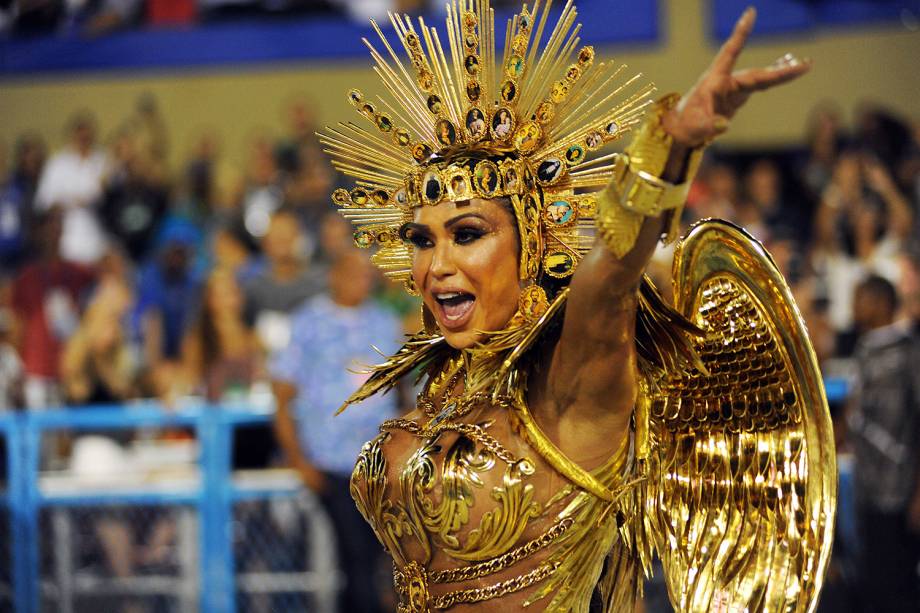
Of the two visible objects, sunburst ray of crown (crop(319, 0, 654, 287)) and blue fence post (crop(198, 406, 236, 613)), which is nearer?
sunburst ray of crown (crop(319, 0, 654, 287))

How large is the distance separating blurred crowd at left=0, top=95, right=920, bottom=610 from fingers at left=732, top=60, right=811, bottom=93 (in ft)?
13.6

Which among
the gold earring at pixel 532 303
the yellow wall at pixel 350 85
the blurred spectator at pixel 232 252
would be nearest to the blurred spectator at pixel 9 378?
the blurred spectator at pixel 232 252

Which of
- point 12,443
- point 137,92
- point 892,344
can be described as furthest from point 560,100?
point 137,92

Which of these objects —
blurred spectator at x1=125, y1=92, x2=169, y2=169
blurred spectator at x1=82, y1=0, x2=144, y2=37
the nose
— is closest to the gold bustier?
the nose

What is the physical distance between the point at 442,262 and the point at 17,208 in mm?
8941

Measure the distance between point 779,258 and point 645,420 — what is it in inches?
185

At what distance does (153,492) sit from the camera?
6.58 m

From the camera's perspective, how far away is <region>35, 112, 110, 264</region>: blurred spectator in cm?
1048

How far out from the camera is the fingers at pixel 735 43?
2221mm

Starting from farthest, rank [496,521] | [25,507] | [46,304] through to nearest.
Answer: [46,304] < [25,507] < [496,521]

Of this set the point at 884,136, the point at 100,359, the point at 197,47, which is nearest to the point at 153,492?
the point at 100,359

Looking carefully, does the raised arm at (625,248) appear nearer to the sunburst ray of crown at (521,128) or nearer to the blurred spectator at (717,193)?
the sunburst ray of crown at (521,128)

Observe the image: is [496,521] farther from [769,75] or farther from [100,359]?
[100,359]

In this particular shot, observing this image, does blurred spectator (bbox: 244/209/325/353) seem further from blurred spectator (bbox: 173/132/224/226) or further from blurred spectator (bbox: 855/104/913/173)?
blurred spectator (bbox: 855/104/913/173)
